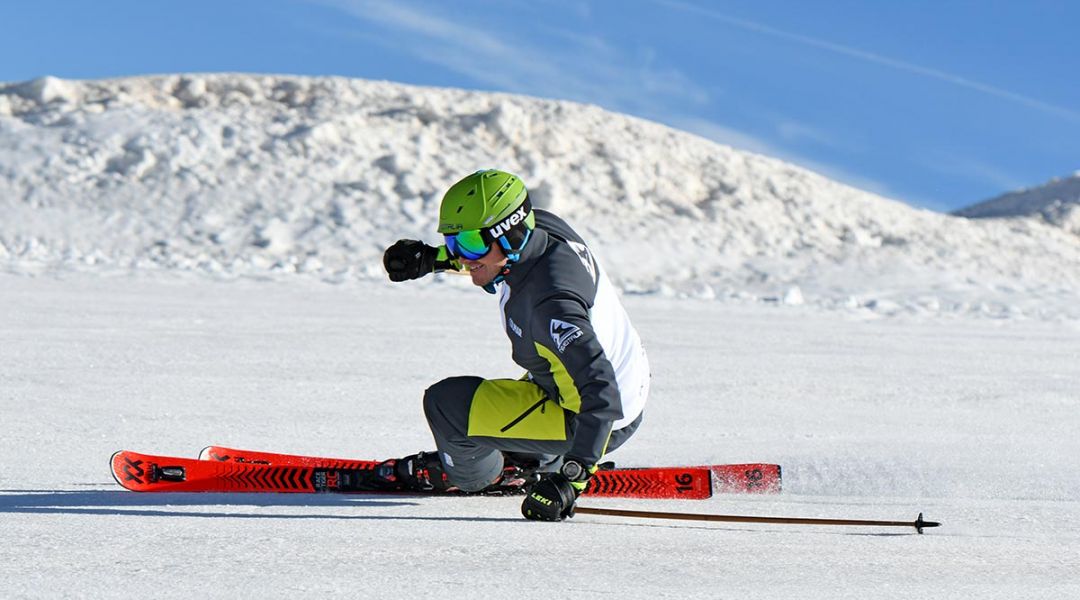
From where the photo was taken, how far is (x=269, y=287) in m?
14.9

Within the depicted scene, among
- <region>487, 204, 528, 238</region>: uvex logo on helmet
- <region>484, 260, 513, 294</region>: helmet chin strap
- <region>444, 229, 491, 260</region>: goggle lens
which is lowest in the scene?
<region>484, 260, 513, 294</region>: helmet chin strap

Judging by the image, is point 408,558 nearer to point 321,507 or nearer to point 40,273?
point 321,507

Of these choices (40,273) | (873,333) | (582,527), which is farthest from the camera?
(40,273)

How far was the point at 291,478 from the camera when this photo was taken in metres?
4.73

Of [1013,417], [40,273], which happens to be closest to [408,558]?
[1013,417]

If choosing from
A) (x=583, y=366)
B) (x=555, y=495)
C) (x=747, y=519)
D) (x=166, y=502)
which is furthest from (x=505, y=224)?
(x=166, y=502)

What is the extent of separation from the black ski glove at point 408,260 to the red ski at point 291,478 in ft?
2.79

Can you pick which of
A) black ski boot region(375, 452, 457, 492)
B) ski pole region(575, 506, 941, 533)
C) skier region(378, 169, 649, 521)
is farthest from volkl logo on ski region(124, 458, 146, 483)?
ski pole region(575, 506, 941, 533)

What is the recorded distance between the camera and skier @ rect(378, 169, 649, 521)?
153 inches

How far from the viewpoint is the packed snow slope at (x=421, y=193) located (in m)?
24.0

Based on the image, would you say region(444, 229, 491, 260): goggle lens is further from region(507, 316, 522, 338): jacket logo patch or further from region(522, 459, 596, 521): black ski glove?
region(522, 459, 596, 521): black ski glove

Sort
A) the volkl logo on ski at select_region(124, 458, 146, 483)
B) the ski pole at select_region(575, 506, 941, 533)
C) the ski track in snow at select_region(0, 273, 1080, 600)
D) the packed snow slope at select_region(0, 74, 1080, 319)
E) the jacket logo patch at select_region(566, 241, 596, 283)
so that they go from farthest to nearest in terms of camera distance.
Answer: the packed snow slope at select_region(0, 74, 1080, 319) → the volkl logo on ski at select_region(124, 458, 146, 483) → the jacket logo patch at select_region(566, 241, 596, 283) → the ski pole at select_region(575, 506, 941, 533) → the ski track in snow at select_region(0, 273, 1080, 600)

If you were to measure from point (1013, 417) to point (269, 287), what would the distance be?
9882 millimetres

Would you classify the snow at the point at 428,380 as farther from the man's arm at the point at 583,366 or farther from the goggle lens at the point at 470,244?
the goggle lens at the point at 470,244
